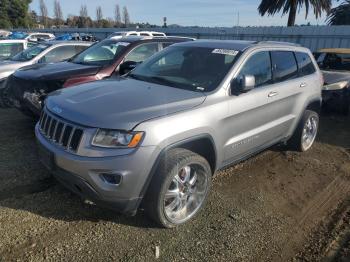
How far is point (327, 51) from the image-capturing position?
931cm

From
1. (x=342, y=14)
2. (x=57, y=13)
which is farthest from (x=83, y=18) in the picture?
(x=342, y=14)

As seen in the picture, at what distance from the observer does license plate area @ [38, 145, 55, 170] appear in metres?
3.28

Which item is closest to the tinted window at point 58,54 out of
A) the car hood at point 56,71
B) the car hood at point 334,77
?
the car hood at point 56,71

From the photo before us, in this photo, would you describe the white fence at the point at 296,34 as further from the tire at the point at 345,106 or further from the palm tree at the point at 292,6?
the tire at the point at 345,106

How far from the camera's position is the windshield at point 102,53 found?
22.2 ft

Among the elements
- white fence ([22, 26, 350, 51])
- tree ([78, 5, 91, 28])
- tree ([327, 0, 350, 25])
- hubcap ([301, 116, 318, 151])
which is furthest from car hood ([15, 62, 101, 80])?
tree ([78, 5, 91, 28])

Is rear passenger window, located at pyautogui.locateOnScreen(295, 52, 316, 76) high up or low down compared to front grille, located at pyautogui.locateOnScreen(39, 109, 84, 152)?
up

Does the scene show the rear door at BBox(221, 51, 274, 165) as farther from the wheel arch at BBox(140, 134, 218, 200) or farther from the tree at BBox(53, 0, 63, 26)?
the tree at BBox(53, 0, 63, 26)

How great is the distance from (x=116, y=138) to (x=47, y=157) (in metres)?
0.81

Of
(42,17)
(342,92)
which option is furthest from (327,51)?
(42,17)

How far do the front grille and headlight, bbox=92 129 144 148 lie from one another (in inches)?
6.6

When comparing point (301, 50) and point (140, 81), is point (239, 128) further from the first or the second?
point (301, 50)

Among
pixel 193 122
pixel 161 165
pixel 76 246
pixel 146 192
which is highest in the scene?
pixel 193 122

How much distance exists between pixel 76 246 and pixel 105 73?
3.89 meters
